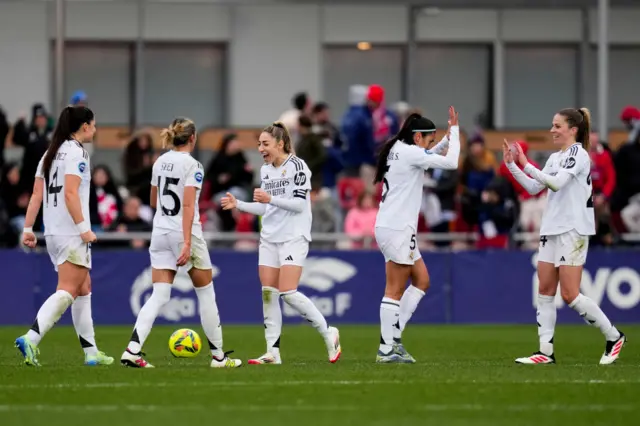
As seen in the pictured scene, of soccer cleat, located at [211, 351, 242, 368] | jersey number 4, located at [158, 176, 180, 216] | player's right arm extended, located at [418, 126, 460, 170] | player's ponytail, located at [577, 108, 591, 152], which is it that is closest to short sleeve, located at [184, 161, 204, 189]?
jersey number 4, located at [158, 176, 180, 216]

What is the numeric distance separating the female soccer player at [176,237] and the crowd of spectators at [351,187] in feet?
29.1

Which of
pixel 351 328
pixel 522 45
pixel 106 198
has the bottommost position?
pixel 351 328

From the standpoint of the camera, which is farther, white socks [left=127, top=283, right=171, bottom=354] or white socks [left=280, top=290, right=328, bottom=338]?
white socks [left=280, top=290, right=328, bottom=338]

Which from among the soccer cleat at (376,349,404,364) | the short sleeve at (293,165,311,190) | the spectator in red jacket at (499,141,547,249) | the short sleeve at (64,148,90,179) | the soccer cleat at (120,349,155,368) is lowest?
the soccer cleat at (376,349,404,364)

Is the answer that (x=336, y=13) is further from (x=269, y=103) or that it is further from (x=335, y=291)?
(x=335, y=291)

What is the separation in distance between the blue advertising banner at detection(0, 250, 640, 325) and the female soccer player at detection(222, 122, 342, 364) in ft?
25.3

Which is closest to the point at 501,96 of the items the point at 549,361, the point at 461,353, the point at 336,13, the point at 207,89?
the point at 336,13

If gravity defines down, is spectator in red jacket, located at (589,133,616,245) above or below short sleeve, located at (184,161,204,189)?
below

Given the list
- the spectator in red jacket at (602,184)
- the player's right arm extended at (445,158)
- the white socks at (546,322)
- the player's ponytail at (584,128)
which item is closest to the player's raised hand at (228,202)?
the player's right arm extended at (445,158)

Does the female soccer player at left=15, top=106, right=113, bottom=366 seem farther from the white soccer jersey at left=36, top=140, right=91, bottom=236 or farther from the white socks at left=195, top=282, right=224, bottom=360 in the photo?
the white socks at left=195, top=282, right=224, bottom=360

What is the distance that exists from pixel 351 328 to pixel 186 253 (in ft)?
27.9

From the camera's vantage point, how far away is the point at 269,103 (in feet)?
96.3

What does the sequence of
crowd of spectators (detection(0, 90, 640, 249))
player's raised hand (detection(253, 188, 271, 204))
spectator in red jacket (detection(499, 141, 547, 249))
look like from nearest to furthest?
player's raised hand (detection(253, 188, 271, 204)) → crowd of spectators (detection(0, 90, 640, 249)) → spectator in red jacket (detection(499, 141, 547, 249))

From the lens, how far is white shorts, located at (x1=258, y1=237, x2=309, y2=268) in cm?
1502
